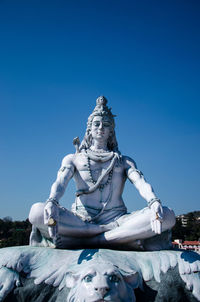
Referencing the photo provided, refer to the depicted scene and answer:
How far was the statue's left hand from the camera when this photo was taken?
3658mm

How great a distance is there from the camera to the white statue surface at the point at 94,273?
3004 mm

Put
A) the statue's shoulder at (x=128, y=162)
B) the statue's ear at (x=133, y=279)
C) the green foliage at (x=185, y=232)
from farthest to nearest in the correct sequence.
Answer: the green foliage at (x=185, y=232) → the statue's shoulder at (x=128, y=162) → the statue's ear at (x=133, y=279)

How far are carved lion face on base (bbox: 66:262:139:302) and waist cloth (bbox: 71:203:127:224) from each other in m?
1.40

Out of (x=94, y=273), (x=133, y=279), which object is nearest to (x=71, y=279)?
(x=94, y=273)

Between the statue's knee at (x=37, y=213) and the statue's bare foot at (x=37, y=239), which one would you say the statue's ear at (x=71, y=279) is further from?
the statue's bare foot at (x=37, y=239)

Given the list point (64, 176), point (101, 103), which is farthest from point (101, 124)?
point (64, 176)

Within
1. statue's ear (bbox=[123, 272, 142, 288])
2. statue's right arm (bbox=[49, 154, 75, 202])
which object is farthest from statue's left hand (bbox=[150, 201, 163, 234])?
statue's right arm (bbox=[49, 154, 75, 202])

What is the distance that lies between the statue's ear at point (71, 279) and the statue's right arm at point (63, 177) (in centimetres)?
117

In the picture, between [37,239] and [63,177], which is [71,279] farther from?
[63,177]

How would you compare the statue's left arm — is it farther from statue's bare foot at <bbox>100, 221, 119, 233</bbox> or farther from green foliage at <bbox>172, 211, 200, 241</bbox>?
green foliage at <bbox>172, 211, 200, 241</bbox>

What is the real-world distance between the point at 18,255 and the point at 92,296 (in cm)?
117

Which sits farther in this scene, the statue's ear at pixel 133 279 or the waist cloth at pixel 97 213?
the waist cloth at pixel 97 213

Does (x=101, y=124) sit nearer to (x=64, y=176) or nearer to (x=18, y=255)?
(x=64, y=176)

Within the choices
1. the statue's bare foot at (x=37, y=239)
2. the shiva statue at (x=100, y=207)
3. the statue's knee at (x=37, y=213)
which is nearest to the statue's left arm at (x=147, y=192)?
the shiva statue at (x=100, y=207)
